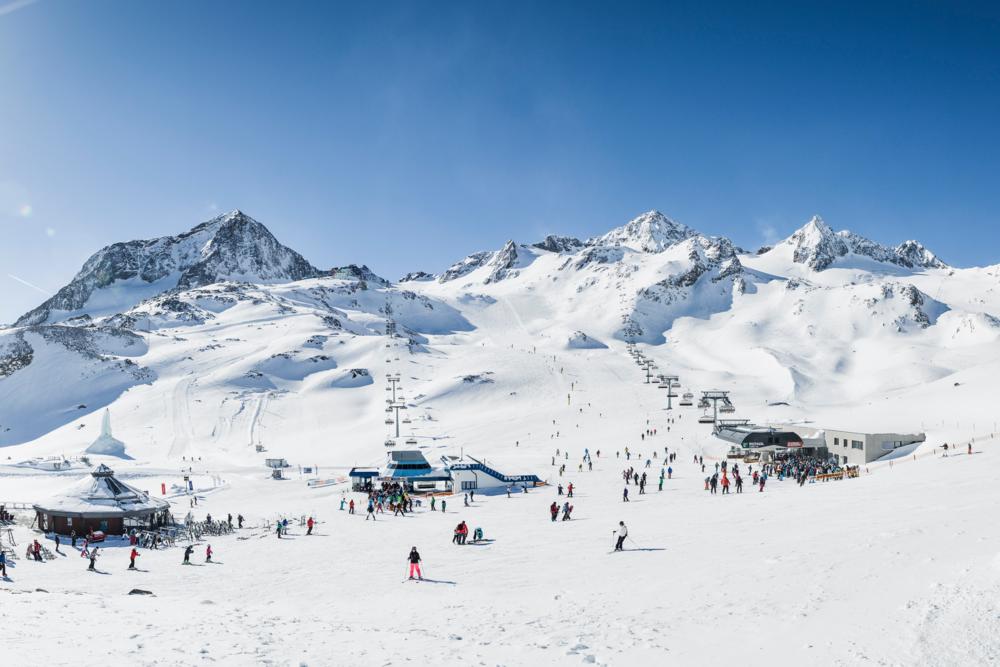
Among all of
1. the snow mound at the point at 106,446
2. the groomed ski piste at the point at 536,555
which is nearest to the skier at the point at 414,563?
the groomed ski piste at the point at 536,555

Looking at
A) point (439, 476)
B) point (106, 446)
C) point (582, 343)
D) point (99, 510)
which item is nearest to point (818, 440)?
point (439, 476)

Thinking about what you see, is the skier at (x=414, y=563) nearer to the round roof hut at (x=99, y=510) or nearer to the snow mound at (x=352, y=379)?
the round roof hut at (x=99, y=510)

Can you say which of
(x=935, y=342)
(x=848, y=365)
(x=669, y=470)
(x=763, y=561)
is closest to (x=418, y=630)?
(x=763, y=561)

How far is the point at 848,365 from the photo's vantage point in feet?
429

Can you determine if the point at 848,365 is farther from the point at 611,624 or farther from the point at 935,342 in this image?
the point at 611,624

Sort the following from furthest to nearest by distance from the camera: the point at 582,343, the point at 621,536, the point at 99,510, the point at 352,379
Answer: the point at 582,343, the point at 352,379, the point at 99,510, the point at 621,536

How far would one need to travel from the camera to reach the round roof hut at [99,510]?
33375 mm

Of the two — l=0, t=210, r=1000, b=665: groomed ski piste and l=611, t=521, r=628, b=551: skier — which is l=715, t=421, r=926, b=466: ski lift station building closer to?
l=0, t=210, r=1000, b=665: groomed ski piste

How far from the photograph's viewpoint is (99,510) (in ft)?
110

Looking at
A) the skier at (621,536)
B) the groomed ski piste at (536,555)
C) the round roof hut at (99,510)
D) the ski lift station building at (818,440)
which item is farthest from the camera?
the ski lift station building at (818,440)

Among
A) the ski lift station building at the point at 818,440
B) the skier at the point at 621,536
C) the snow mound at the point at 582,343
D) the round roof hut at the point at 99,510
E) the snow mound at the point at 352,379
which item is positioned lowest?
the round roof hut at the point at 99,510

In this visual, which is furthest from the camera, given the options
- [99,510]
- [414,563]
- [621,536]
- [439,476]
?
[439,476]

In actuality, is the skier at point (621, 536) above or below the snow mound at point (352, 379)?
below

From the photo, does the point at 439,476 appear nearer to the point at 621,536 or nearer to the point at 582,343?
the point at 621,536
